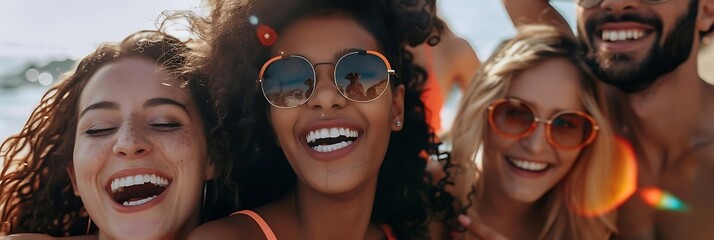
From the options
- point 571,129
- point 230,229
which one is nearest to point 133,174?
point 230,229

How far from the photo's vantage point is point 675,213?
3.90 m

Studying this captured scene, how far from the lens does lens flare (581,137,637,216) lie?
3.71 metres

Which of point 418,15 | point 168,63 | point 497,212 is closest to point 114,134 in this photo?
point 168,63

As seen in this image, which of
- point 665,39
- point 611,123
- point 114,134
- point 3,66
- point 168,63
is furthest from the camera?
point 3,66

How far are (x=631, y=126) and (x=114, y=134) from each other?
2696mm

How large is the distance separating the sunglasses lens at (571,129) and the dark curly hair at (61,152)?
1.55 metres

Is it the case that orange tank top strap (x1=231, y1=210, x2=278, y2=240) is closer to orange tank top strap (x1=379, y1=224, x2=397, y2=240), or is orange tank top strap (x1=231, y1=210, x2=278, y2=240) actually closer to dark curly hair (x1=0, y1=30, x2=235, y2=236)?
dark curly hair (x1=0, y1=30, x2=235, y2=236)

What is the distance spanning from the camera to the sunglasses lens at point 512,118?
353cm

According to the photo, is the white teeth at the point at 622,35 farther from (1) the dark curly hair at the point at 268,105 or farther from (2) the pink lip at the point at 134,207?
(2) the pink lip at the point at 134,207

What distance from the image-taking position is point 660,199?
3.94 metres

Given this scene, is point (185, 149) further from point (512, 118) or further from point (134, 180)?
point (512, 118)

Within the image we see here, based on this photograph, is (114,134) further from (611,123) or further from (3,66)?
(3,66)

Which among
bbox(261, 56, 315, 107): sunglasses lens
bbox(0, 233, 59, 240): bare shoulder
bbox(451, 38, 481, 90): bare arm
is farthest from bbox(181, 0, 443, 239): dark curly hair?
bbox(451, 38, 481, 90): bare arm

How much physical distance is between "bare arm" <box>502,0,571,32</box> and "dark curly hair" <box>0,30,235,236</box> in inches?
85.3
